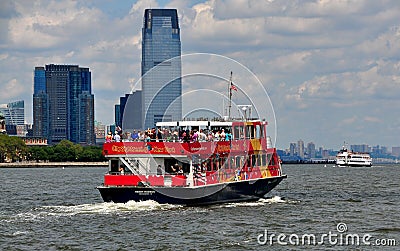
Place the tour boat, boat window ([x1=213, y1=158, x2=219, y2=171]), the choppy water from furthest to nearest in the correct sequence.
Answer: boat window ([x1=213, y1=158, x2=219, y2=171])
the tour boat
the choppy water

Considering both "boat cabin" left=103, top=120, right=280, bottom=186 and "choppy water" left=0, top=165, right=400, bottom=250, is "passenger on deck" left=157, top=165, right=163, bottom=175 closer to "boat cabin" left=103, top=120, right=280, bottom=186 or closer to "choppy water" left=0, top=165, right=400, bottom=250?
"boat cabin" left=103, top=120, right=280, bottom=186

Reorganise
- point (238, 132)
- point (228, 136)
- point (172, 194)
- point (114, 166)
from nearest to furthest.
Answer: point (172, 194) → point (114, 166) → point (228, 136) → point (238, 132)

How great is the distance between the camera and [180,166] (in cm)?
5622

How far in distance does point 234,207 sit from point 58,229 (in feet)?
48.9

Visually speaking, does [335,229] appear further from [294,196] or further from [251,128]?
[294,196]

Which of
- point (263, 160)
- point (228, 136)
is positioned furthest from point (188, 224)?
point (263, 160)

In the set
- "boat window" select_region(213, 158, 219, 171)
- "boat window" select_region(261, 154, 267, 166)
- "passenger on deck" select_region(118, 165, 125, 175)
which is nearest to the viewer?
"passenger on deck" select_region(118, 165, 125, 175)

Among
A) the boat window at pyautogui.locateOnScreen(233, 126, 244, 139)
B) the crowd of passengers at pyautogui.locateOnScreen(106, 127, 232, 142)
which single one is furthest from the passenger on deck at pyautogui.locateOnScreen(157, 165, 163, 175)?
the boat window at pyautogui.locateOnScreen(233, 126, 244, 139)

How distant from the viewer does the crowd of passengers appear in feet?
185

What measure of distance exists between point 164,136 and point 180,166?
2.26m

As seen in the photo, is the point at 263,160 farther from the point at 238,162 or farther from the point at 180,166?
the point at 180,166

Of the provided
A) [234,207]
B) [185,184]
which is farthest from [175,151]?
[234,207]

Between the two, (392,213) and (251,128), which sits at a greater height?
(251,128)

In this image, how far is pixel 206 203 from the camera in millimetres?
57469
